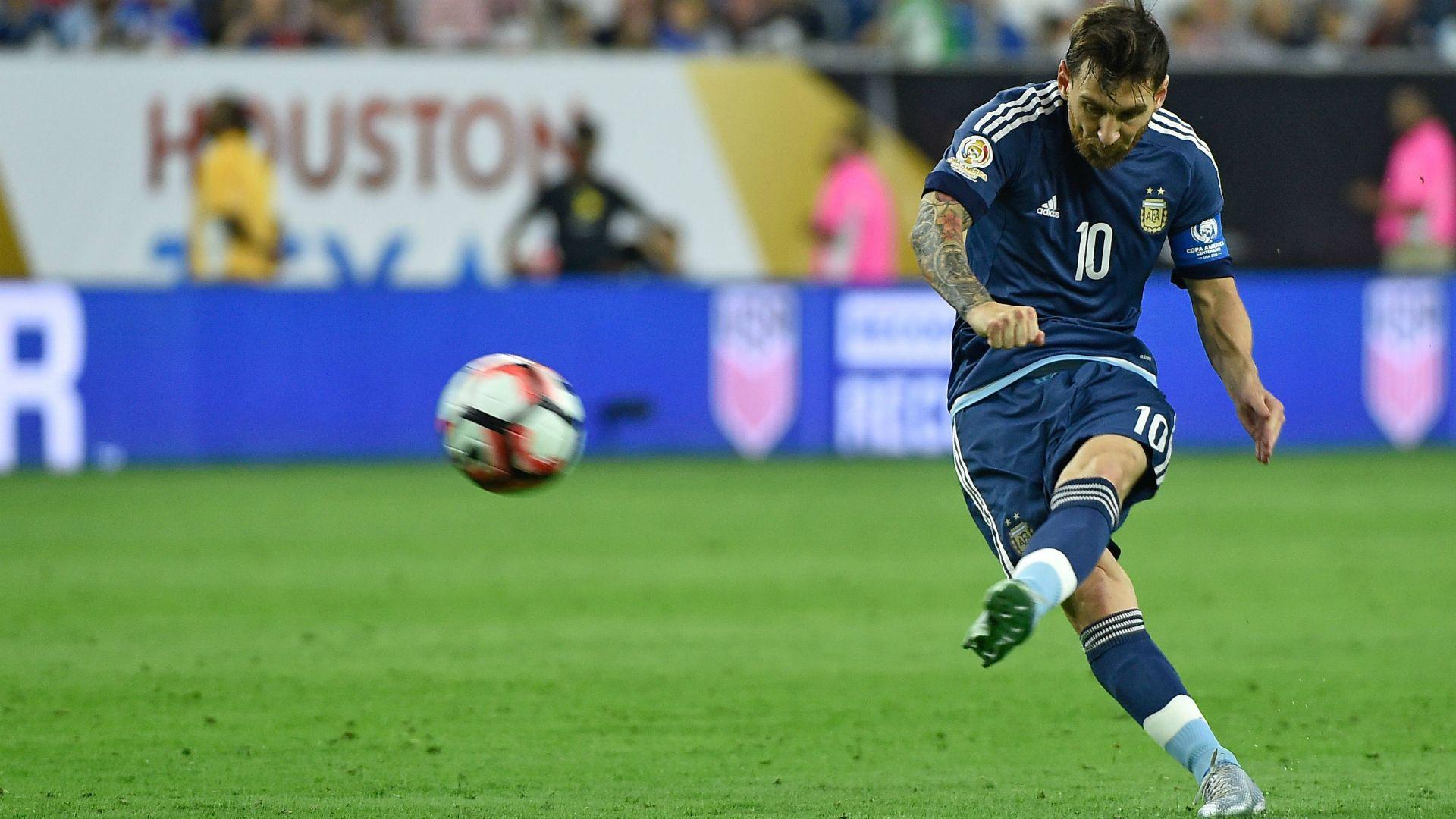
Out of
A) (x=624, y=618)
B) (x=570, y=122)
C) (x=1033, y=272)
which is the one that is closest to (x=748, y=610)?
(x=624, y=618)

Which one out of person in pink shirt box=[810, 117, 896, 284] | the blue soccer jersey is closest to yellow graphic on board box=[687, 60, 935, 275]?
person in pink shirt box=[810, 117, 896, 284]

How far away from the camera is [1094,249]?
545 centimetres

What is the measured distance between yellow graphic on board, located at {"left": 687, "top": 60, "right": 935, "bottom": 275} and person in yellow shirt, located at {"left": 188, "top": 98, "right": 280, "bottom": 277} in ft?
15.2

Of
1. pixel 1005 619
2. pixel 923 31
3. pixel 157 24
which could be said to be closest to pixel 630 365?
pixel 923 31

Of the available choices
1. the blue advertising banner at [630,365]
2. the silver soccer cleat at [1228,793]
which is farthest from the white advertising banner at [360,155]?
the silver soccer cleat at [1228,793]

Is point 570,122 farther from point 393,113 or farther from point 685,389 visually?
point 685,389

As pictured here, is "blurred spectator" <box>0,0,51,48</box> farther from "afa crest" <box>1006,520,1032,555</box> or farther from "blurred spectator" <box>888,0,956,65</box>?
"afa crest" <box>1006,520,1032,555</box>

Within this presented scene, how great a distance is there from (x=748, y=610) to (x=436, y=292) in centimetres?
724

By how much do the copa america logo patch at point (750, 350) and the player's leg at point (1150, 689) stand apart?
10.9 metres

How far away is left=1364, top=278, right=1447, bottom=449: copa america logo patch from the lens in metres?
16.8

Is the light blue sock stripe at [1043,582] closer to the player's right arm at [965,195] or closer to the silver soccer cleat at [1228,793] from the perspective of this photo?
the player's right arm at [965,195]

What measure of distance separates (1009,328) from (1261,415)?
1072mm

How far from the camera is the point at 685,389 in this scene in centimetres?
1620

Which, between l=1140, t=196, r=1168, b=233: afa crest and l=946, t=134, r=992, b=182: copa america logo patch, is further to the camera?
l=1140, t=196, r=1168, b=233: afa crest
